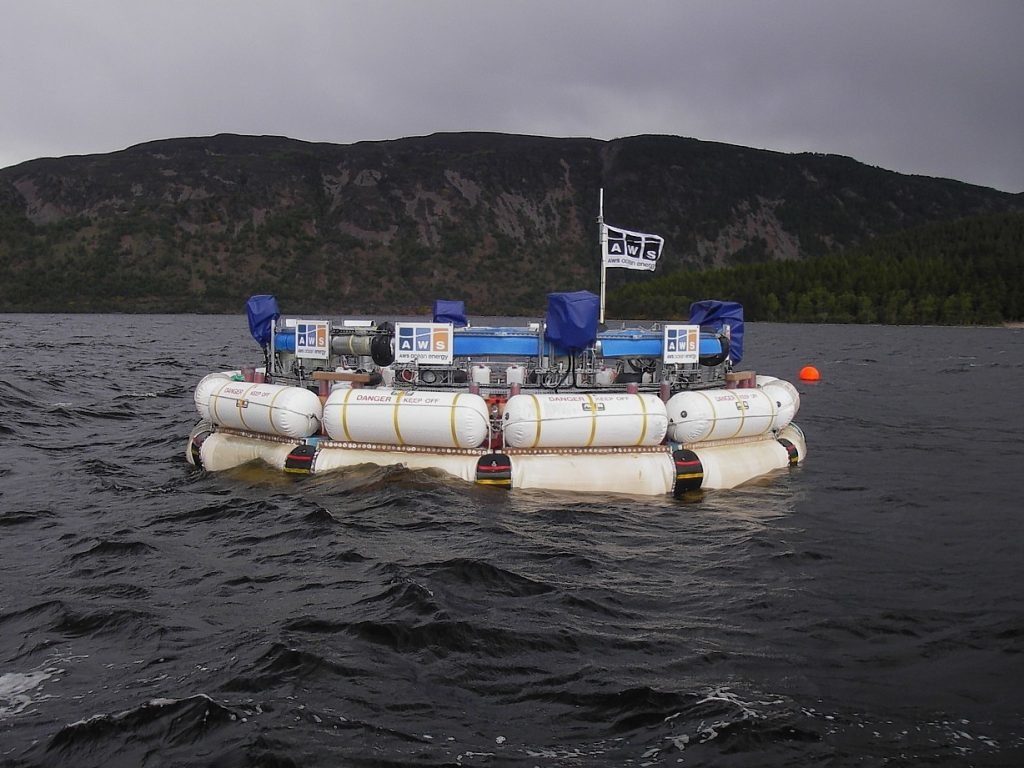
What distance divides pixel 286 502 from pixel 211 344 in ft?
209

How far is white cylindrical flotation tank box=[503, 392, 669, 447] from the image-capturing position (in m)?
16.5

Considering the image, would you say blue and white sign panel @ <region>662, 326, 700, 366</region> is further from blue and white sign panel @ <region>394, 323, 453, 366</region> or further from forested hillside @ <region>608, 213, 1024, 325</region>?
forested hillside @ <region>608, 213, 1024, 325</region>

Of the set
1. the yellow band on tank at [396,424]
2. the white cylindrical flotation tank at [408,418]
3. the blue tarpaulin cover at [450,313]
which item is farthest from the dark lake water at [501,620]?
the blue tarpaulin cover at [450,313]

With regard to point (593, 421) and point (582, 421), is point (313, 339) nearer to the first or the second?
point (582, 421)

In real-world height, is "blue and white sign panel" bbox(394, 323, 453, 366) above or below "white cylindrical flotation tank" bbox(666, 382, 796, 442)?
above

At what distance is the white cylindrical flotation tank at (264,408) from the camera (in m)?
17.7

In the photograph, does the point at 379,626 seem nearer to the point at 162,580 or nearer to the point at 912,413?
the point at 162,580


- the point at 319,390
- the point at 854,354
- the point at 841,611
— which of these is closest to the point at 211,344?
the point at 854,354

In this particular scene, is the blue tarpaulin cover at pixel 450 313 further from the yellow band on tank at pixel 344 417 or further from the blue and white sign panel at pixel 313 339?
the yellow band on tank at pixel 344 417

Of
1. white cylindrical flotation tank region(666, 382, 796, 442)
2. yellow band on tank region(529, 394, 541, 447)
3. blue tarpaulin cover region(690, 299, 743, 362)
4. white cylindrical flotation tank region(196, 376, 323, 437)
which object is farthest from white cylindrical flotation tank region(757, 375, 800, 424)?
white cylindrical flotation tank region(196, 376, 323, 437)

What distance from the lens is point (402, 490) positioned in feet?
54.2

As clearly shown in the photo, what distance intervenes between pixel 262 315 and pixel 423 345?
17.4 feet

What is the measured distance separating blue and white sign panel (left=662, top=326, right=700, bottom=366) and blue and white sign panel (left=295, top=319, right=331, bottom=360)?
26.6ft

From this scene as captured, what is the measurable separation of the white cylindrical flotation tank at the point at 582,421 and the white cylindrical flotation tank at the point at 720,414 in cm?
65
